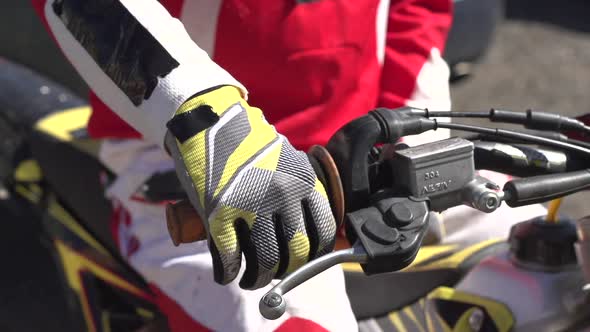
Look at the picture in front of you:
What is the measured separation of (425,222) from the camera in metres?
0.93

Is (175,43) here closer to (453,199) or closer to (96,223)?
(453,199)

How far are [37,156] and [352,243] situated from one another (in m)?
1.20

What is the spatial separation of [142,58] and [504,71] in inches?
136

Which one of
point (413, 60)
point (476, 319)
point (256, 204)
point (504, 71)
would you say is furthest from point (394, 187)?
point (504, 71)

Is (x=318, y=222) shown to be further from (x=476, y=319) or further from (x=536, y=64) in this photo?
(x=536, y=64)

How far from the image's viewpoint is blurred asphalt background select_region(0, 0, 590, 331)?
8.81 feet

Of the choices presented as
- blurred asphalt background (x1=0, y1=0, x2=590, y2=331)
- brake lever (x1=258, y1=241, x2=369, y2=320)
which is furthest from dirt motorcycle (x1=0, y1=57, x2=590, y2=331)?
blurred asphalt background (x1=0, y1=0, x2=590, y2=331)

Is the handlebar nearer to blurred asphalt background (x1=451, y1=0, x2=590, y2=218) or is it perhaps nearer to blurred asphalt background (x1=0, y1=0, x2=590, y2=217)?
blurred asphalt background (x1=0, y1=0, x2=590, y2=217)

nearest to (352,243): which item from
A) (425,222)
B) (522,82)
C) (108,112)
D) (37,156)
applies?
(425,222)

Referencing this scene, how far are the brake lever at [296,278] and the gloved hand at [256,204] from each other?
8 cm

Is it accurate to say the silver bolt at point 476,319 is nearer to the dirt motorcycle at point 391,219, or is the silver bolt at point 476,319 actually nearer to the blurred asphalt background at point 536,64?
the dirt motorcycle at point 391,219

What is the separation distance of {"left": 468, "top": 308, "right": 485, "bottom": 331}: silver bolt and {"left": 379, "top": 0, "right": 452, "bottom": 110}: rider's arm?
1.59 ft

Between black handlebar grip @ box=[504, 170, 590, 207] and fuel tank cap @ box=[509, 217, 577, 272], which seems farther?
fuel tank cap @ box=[509, 217, 577, 272]

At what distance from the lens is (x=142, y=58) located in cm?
117
